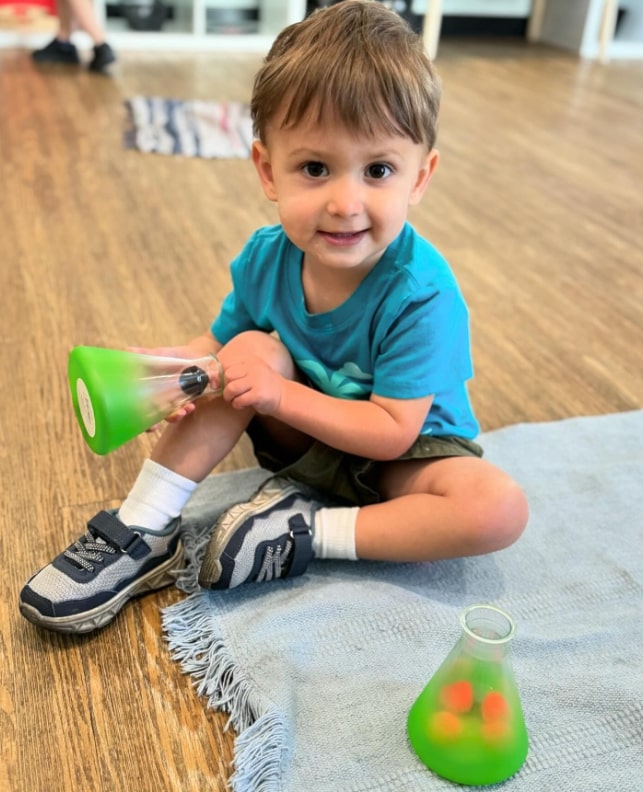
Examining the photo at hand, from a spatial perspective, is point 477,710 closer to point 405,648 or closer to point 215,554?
point 405,648

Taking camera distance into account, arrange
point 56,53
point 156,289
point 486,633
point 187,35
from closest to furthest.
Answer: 1. point 486,633
2. point 156,289
3. point 56,53
4. point 187,35

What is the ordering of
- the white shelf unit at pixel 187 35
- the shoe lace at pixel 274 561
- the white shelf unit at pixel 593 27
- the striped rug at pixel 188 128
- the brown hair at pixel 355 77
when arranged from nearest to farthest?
1. the brown hair at pixel 355 77
2. the shoe lace at pixel 274 561
3. the striped rug at pixel 188 128
4. the white shelf unit at pixel 187 35
5. the white shelf unit at pixel 593 27

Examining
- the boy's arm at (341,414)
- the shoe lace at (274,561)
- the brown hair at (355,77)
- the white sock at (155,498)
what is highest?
the brown hair at (355,77)

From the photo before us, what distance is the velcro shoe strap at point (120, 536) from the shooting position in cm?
84

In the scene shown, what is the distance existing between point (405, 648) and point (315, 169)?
1.49ft

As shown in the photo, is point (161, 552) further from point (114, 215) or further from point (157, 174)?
point (157, 174)

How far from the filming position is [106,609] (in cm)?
82

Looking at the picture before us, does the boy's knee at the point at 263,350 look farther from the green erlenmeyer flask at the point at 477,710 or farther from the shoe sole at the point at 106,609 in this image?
the green erlenmeyer flask at the point at 477,710

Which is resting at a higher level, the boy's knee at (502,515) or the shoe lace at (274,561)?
the boy's knee at (502,515)

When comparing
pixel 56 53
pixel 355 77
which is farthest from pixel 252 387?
pixel 56 53

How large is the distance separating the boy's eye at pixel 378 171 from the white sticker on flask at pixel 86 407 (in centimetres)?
32

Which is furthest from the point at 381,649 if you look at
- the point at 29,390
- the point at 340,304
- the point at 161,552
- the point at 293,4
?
the point at 293,4

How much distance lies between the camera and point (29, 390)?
1181 millimetres

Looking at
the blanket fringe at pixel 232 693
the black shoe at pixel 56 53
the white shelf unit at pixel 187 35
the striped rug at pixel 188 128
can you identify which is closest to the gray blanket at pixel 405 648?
the blanket fringe at pixel 232 693
